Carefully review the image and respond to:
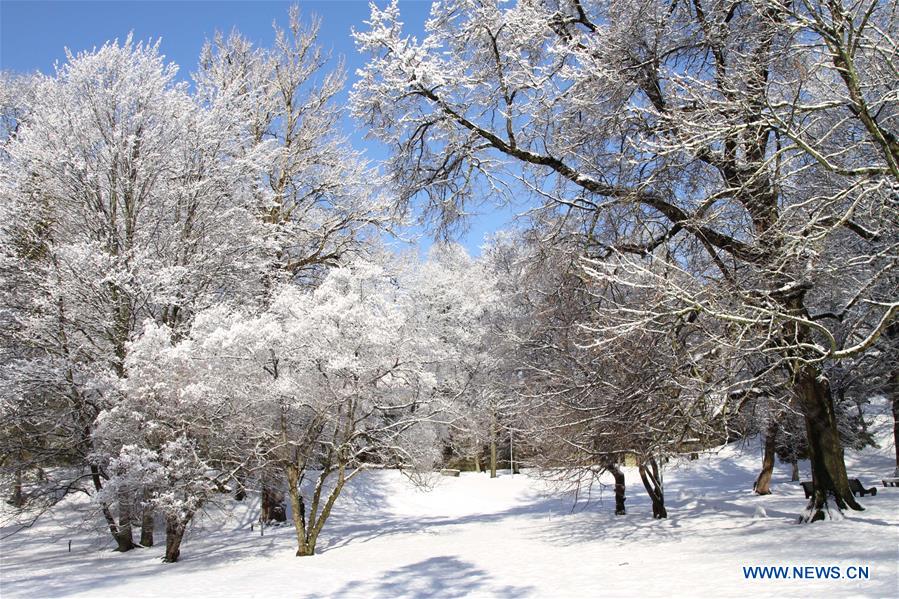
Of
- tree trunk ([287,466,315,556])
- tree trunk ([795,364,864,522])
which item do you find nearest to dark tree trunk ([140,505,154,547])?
tree trunk ([287,466,315,556])

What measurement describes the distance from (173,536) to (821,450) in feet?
38.1

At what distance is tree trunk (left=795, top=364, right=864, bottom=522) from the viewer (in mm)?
9266

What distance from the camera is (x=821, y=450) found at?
30.8ft

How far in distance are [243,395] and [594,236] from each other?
7.67 metres

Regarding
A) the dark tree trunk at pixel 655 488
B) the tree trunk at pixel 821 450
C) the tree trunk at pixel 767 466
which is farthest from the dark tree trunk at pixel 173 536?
the tree trunk at pixel 767 466

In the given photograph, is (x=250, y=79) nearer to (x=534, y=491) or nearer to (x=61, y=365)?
(x=61, y=365)

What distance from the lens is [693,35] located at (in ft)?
26.5

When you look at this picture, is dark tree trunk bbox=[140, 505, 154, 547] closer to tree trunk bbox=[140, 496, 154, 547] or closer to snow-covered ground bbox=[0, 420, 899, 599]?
tree trunk bbox=[140, 496, 154, 547]

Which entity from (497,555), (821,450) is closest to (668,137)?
(821,450)

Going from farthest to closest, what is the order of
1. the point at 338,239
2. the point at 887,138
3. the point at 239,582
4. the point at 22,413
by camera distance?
the point at 338,239
the point at 22,413
the point at 239,582
the point at 887,138

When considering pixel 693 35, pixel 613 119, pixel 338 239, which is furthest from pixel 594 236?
pixel 338 239

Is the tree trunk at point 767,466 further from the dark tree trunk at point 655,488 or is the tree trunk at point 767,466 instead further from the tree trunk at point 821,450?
the tree trunk at point 821,450

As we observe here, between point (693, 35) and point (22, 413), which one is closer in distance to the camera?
point (693, 35)

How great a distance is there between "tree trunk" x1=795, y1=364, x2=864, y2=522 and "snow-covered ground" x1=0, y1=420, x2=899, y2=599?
0.33 m
